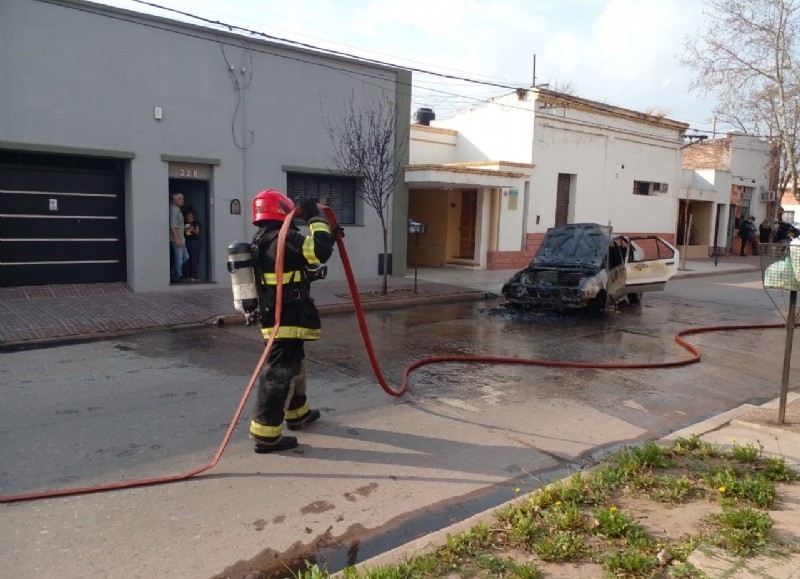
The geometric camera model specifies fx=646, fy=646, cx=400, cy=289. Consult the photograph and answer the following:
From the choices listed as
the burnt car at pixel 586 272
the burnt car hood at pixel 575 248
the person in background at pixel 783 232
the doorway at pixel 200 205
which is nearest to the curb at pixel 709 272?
the person in background at pixel 783 232

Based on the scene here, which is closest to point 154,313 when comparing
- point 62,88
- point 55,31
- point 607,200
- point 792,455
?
point 62,88

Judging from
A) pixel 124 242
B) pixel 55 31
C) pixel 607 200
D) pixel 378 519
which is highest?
pixel 55 31

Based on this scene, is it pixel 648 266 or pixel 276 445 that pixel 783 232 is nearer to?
pixel 648 266

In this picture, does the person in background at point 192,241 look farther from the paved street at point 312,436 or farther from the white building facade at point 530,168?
the white building facade at point 530,168

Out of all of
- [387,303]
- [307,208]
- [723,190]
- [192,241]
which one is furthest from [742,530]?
[723,190]

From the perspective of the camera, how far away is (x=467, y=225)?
20.7 m

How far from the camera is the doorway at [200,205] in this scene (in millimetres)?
13867

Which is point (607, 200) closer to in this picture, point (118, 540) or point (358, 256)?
point (358, 256)

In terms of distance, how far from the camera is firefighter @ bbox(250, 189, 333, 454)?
488 cm

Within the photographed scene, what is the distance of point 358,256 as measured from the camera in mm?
16281

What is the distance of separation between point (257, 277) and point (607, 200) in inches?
801

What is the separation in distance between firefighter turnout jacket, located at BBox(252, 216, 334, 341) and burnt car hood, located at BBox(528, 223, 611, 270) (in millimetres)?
8352

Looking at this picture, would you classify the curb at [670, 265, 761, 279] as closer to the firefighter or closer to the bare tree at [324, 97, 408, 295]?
the bare tree at [324, 97, 408, 295]

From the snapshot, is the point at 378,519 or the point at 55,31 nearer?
the point at 378,519
